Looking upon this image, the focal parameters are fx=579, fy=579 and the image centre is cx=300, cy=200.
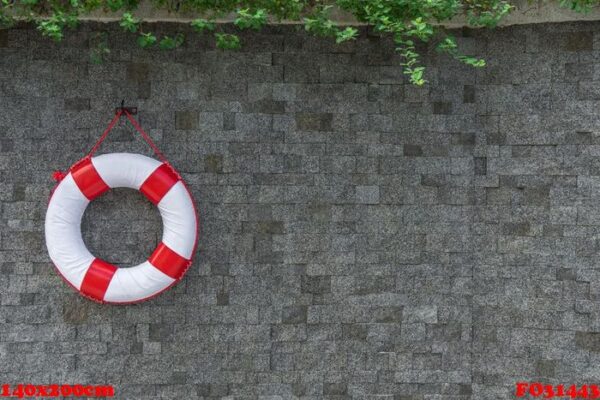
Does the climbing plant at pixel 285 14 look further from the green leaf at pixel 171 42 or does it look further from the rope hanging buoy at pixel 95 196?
the rope hanging buoy at pixel 95 196

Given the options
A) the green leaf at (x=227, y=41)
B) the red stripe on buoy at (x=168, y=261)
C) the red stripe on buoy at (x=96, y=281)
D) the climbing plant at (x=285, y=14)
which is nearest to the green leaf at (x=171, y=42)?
the climbing plant at (x=285, y=14)

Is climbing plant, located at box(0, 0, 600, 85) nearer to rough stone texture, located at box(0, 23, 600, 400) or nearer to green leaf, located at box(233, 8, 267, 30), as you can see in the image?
green leaf, located at box(233, 8, 267, 30)

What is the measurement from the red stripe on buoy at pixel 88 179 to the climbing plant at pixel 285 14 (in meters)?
0.54

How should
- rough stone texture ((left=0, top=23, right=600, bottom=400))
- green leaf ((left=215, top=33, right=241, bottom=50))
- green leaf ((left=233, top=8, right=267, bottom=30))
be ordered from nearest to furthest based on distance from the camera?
green leaf ((left=233, top=8, right=267, bottom=30)), green leaf ((left=215, top=33, right=241, bottom=50)), rough stone texture ((left=0, top=23, right=600, bottom=400))

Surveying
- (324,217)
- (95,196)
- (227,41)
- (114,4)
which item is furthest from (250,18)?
(95,196)

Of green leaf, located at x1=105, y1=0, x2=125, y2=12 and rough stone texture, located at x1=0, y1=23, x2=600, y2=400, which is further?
rough stone texture, located at x1=0, y1=23, x2=600, y2=400

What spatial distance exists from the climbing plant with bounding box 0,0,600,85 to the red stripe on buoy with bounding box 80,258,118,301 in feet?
3.47

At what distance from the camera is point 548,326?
10.1ft

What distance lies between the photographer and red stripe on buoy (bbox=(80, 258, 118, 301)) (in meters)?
2.90

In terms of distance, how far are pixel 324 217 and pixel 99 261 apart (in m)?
1.19

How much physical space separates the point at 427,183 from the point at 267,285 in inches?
40.1

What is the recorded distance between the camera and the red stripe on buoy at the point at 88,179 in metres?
2.91

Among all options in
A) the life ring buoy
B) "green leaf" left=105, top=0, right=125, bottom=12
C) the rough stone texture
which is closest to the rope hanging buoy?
the life ring buoy

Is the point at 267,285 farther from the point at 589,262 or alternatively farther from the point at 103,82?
the point at 589,262
